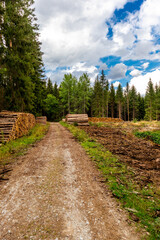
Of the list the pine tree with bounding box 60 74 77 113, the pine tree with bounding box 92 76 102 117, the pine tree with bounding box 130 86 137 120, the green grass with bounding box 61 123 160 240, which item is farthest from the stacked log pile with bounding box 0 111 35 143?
the pine tree with bounding box 130 86 137 120

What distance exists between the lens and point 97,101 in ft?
167

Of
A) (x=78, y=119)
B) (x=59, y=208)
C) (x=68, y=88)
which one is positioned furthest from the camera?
(x=68, y=88)

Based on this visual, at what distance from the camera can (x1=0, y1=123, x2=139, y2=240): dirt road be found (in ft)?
7.36

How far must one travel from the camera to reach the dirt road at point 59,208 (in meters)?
2.24

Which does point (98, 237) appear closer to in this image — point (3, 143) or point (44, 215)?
point (44, 215)

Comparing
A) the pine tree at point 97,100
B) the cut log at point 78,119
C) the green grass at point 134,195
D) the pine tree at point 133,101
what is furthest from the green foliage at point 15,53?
the pine tree at point 133,101

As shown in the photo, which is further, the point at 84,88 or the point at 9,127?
the point at 84,88

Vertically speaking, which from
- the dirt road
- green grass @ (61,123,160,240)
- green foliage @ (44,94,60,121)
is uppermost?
green foliage @ (44,94,60,121)

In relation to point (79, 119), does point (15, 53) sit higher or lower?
higher

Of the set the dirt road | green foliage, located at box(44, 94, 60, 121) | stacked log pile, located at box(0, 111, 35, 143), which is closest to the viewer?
the dirt road

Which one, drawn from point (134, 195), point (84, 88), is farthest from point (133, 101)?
point (134, 195)

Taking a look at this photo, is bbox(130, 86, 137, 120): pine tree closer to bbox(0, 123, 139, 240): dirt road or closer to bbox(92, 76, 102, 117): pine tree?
bbox(92, 76, 102, 117): pine tree

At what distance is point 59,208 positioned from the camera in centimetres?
287

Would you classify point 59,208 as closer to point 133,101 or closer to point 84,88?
point 84,88
